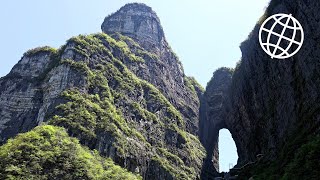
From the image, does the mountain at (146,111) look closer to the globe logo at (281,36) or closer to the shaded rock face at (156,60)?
the shaded rock face at (156,60)

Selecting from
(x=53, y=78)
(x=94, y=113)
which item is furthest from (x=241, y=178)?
(x=53, y=78)

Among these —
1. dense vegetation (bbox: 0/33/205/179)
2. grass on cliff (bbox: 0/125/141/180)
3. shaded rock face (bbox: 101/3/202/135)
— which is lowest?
grass on cliff (bbox: 0/125/141/180)

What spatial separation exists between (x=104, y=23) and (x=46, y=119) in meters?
47.3

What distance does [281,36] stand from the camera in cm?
4509

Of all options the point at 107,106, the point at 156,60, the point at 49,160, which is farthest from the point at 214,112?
the point at 49,160

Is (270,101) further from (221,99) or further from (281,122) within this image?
(221,99)

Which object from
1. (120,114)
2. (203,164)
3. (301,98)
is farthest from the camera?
(203,164)

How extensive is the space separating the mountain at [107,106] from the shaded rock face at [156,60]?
314 millimetres

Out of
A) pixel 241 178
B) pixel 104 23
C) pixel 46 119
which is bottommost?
pixel 241 178

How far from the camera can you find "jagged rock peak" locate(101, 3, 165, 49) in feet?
300

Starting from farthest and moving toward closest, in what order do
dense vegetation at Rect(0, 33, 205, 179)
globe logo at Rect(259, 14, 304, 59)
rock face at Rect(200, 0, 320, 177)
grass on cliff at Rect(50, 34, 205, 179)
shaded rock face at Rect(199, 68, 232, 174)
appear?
shaded rock face at Rect(199, 68, 232, 174) < grass on cliff at Rect(50, 34, 205, 179) < dense vegetation at Rect(0, 33, 205, 179) < globe logo at Rect(259, 14, 304, 59) < rock face at Rect(200, 0, 320, 177)

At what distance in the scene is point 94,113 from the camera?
56.5 meters

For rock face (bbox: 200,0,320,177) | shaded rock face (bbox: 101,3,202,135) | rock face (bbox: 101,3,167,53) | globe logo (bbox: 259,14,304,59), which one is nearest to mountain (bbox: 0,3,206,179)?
shaded rock face (bbox: 101,3,202,135)

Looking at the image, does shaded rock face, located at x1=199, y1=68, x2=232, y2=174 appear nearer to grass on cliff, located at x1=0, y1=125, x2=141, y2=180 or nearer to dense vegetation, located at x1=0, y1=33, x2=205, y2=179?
dense vegetation, located at x1=0, y1=33, x2=205, y2=179
